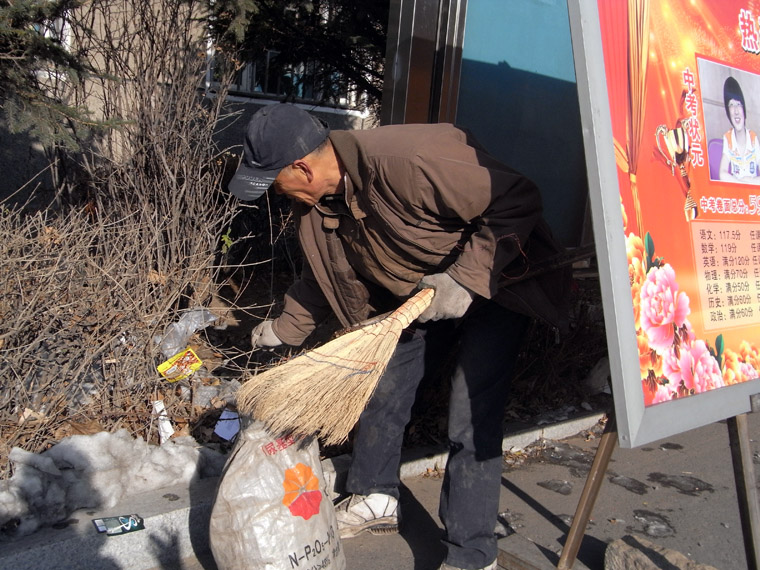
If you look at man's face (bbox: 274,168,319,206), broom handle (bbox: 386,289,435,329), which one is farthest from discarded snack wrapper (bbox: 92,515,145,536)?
man's face (bbox: 274,168,319,206)

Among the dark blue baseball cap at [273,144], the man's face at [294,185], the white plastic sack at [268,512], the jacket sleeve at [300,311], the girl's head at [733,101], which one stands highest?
the girl's head at [733,101]

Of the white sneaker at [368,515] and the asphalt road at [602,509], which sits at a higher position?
the white sneaker at [368,515]

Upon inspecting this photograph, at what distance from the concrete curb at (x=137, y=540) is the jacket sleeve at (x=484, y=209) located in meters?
1.48

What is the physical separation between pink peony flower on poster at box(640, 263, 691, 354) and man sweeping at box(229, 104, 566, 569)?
0.58m

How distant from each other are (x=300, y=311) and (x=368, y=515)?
3.19ft

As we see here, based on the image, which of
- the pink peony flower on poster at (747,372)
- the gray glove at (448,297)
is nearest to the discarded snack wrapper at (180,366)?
the gray glove at (448,297)

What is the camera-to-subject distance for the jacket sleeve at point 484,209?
2.46 metres

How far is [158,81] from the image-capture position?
14.4ft

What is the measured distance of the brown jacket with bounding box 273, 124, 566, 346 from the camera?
2.50m

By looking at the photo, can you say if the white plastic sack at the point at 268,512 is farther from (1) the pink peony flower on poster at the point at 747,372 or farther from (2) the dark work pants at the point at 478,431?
(1) the pink peony flower on poster at the point at 747,372

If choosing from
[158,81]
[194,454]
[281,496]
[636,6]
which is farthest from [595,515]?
[158,81]

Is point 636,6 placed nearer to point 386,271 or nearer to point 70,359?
point 386,271

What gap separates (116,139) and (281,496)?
2970 mm

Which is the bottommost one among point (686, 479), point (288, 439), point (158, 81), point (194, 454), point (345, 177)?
point (686, 479)
